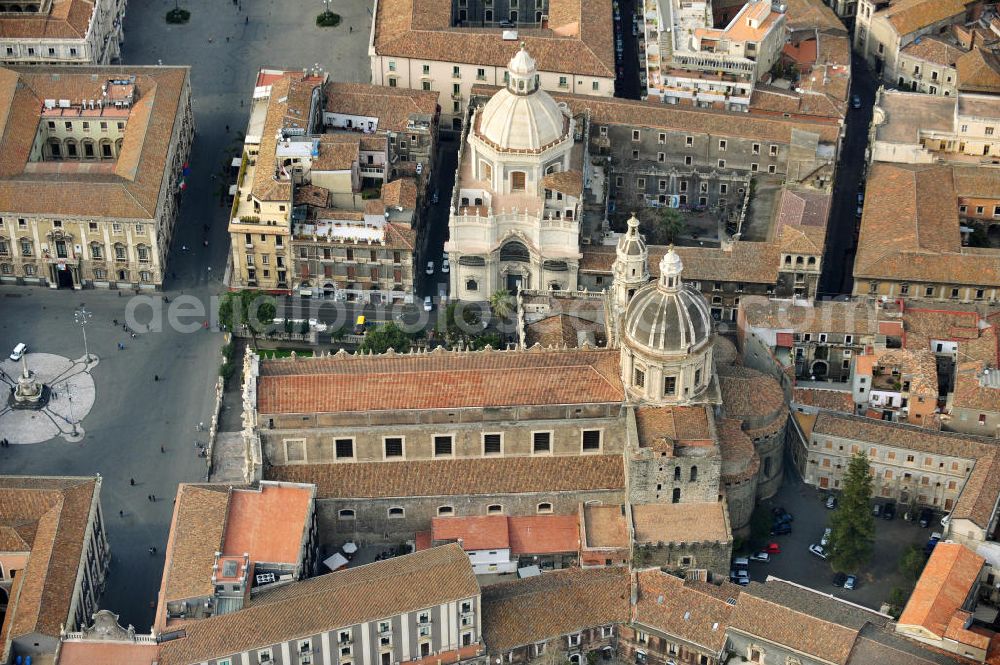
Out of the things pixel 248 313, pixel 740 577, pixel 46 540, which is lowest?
pixel 740 577

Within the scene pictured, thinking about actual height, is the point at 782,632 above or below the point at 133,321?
below

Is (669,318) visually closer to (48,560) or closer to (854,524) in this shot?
(854,524)

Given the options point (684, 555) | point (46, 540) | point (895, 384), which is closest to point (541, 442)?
point (684, 555)

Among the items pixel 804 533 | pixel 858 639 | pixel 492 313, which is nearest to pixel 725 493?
pixel 804 533

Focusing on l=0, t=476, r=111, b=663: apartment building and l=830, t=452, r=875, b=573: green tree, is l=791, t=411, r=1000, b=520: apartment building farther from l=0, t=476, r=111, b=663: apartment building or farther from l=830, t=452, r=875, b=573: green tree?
l=0, t=476, r=111, b=663: apartment building

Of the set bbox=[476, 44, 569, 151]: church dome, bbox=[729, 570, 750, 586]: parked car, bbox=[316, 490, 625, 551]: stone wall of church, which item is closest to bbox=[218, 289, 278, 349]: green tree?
bbox=[476, 44, 569, 151]: church dome

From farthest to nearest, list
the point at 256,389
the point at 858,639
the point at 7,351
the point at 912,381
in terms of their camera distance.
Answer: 1. the point at 7,351
2. the point at 912,381
3. the point at 256,389
4. the point at 858,639

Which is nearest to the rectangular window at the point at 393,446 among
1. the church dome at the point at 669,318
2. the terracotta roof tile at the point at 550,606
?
the terracotta roof tile at the point at 550,606

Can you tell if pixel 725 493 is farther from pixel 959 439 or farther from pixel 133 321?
pixel 133 321
